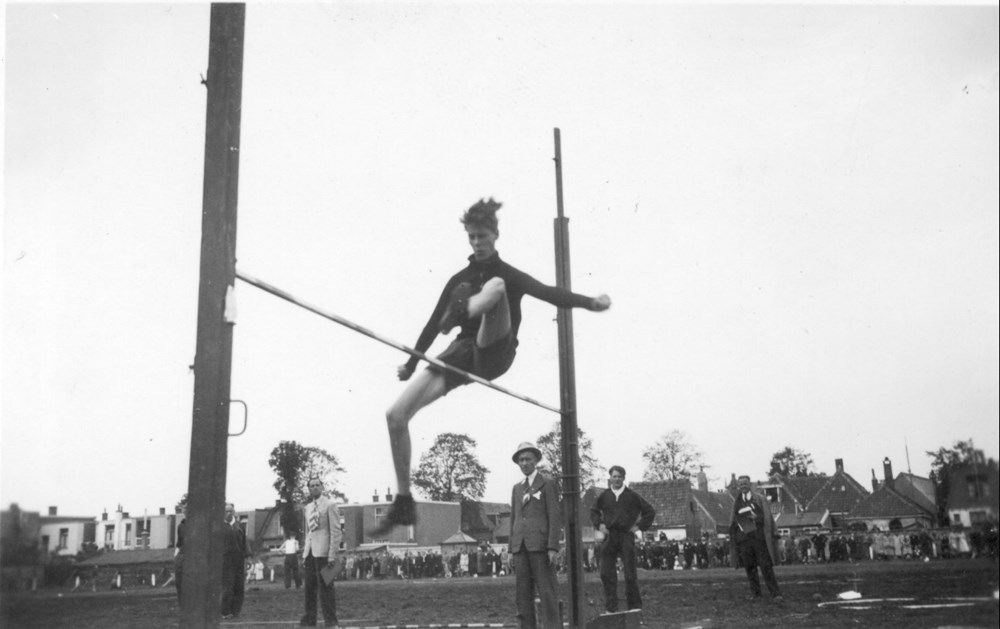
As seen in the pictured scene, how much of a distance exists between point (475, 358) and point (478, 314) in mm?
285

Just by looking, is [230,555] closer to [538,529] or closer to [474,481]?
[474,481]

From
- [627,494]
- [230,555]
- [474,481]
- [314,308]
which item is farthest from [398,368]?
[230,555]

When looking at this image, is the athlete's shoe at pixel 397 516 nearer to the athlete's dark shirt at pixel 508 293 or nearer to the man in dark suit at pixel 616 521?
the athlete's dark shirt at pixel 508 293

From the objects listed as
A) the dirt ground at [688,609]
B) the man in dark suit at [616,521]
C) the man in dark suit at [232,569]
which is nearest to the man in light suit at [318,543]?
the dirt ground at [688,609]

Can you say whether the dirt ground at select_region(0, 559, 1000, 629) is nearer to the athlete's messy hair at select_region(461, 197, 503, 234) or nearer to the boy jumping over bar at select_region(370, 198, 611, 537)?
the boy jumping over bar at select_region(370, 198, 611, 537)

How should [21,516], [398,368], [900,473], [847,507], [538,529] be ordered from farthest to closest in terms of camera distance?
1. [847,507]
2. [900,473]
3. [538,529]
4. [398,368]
5. [21,516]

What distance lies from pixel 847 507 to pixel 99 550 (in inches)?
2301

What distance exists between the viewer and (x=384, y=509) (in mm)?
5109

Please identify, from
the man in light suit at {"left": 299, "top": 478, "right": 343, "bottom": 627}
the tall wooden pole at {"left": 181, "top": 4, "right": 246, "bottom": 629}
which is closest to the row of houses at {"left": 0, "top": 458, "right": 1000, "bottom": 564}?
the man in light suit at {"left": 299, "top": 478, "right": 343, "bottom": 627}

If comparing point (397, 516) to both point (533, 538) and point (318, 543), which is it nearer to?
point (533, 538)

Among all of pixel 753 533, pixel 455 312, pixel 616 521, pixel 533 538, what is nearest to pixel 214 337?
pixel 455 312

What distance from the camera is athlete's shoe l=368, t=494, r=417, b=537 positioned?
4969 mm

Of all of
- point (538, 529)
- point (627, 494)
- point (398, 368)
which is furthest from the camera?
point (627, 494)

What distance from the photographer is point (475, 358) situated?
553 centimetres
